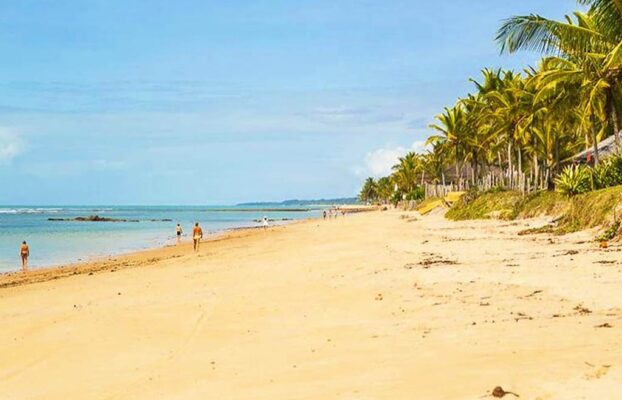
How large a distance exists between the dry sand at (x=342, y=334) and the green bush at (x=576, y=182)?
11.4 metres

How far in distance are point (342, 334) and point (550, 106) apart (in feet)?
91.5

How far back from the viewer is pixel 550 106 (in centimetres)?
3191

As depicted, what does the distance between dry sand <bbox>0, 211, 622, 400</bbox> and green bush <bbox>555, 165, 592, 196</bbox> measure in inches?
447

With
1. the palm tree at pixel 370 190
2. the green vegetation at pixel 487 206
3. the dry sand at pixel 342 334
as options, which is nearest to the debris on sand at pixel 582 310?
the dry sand at pixel 342 334

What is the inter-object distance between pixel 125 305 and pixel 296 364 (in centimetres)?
637

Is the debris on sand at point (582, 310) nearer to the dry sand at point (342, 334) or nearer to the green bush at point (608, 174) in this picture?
the dry sand at point (342, 334)

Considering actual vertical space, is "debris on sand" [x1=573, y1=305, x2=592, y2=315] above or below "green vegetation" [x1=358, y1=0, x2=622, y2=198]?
below

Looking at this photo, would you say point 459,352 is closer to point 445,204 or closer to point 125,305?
point 125,305

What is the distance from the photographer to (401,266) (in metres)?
14.5

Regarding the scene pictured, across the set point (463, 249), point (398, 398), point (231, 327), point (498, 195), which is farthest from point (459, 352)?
point (498, 195)

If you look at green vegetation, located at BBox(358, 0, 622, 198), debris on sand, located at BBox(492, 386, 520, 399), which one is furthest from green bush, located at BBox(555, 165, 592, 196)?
debris on sand, located at BBox(492, 386, 520, 399)

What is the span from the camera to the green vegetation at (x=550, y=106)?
17.3 meters

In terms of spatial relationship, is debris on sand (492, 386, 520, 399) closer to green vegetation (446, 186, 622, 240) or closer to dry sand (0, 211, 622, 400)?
dry sand (0, 211, 622, 400)

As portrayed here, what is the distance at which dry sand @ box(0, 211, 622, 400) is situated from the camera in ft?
17.6
